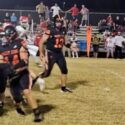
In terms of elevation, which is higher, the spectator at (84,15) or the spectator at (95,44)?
the spectator at (84,15)

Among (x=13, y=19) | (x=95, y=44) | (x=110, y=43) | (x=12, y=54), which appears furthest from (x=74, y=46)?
(x=12, y=54)

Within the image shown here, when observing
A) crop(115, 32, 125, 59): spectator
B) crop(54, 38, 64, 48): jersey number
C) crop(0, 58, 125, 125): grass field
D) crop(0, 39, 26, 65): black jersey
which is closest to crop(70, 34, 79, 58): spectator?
crop(115, 32, 125, 59): spectator

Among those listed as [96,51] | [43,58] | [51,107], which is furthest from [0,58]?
[96,51]

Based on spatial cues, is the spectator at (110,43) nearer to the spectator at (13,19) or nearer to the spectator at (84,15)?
the spectator at (84,15)

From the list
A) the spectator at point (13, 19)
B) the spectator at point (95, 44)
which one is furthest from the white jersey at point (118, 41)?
the spectator at point (13, 19)

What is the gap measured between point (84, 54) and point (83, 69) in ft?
31.3

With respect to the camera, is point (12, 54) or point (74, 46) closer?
point (12, 54)

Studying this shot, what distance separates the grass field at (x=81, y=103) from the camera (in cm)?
1060

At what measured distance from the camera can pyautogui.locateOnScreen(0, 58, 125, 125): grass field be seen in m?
10.6

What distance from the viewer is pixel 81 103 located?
492 inches

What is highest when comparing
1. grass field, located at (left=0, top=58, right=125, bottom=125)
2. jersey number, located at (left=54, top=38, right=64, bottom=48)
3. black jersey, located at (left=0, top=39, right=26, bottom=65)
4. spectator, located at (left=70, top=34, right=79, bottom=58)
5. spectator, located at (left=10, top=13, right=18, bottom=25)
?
black jersey, located at (left=0, top=39, right=26, bottom=65)

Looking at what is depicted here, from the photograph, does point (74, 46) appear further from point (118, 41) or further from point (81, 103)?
point (81, 103)

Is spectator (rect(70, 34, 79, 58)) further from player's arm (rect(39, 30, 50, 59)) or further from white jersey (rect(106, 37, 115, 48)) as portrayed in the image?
player's arm (rect(39, 30, 50, 59))

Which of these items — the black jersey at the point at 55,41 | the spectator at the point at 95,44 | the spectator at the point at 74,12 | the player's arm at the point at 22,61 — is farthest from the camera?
the spectator at the point at 74,12
